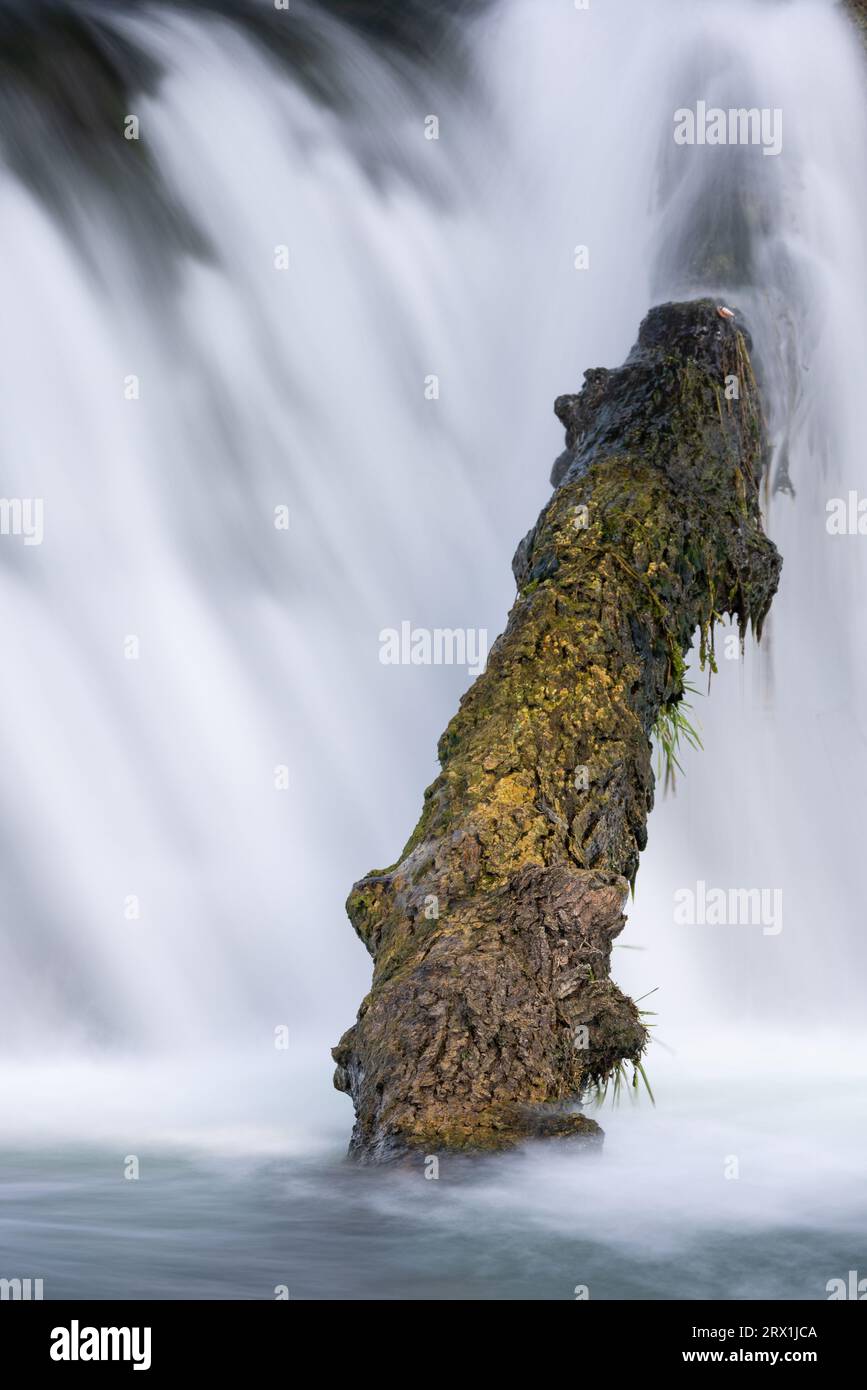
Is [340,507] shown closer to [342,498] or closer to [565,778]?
[342,498]

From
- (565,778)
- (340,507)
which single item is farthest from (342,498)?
(565,778)

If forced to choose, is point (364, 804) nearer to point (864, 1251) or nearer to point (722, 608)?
point (722, 608)

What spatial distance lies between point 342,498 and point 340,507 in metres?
0.08

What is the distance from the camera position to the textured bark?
527 centimetres

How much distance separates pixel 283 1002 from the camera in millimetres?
9086

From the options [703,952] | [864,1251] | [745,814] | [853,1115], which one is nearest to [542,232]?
[745,814]

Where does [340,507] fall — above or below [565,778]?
above

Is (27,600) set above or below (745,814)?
above

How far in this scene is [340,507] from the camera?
1098cm

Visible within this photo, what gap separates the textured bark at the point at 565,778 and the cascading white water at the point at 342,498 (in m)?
1.55

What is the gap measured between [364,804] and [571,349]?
3957 millimetres

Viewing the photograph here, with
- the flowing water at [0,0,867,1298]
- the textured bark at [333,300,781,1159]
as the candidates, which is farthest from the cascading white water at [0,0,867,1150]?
the textured bark at [333,300,781,1159]

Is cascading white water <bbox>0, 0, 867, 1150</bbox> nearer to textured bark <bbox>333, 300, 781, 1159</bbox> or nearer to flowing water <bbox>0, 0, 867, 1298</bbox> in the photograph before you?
flowing water <bbox>0, 0, 867, 1298</bbox>

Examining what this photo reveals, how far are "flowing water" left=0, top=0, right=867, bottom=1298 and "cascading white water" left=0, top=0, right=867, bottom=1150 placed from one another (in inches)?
1.0
